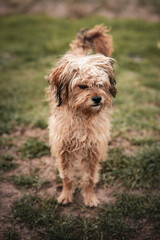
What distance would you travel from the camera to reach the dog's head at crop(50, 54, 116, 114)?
2.22 metres

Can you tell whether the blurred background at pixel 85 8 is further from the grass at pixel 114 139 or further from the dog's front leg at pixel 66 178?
the dog's front leg at pixel 66 178

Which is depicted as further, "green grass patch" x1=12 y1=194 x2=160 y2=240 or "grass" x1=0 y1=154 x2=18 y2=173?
"grass" x1=0 y1=154 x2=18 y2=173

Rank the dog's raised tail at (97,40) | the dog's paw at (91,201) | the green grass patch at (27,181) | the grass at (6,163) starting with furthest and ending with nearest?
1. the dog's raised tail at (97,40)
2. the grass at (6,163)
3. the green grass patch at (27,181)
4. the dog's paw at (91,201)

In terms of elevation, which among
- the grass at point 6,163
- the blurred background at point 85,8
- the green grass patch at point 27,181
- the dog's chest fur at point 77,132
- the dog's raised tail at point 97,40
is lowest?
the green grass patch at point 27,181

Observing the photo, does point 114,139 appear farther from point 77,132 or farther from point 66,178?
point 77,132

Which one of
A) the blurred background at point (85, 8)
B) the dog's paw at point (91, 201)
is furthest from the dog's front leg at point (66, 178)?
the blurred background at point (85, 8)

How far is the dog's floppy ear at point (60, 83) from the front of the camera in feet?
7.57

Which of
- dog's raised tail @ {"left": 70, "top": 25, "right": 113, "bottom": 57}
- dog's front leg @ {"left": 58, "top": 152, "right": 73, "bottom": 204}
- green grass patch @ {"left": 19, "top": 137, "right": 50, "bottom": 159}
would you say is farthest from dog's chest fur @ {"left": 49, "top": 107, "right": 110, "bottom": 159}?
dog's raised tail @ {"left": 70, "top": 25, "right": 113, "bottom": 57}

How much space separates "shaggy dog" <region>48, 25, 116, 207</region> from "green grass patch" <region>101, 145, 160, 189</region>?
1.50ft

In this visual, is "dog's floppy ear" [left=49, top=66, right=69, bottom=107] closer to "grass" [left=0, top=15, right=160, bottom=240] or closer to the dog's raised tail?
"grass" [left=0, top=15, right=160, bottom=240]

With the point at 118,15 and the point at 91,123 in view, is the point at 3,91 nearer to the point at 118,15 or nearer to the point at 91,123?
the point at 91,123

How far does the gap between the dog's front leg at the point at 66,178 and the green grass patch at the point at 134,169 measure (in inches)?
22.3

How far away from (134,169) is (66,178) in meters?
1.04

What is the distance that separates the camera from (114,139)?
3.89m
